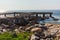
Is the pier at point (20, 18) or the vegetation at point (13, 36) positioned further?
the pier at point (20, 18)

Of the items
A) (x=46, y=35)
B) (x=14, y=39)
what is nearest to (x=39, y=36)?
(x=46, y=35)

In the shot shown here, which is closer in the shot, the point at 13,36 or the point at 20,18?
the point at 13,36

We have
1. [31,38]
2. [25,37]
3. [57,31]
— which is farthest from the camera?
[57,31]

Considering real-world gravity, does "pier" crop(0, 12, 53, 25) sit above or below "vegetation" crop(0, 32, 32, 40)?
below

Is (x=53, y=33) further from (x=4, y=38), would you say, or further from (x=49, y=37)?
(x=4, y=38)

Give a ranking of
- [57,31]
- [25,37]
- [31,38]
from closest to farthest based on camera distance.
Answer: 1. [31,38]
2. [25,37]
3. [57,31]

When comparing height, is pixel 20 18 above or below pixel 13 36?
below

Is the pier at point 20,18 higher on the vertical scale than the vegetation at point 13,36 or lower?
lower

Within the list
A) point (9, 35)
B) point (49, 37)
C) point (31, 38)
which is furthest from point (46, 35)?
point (9, 35)

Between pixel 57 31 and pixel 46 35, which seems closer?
pixel 46 35

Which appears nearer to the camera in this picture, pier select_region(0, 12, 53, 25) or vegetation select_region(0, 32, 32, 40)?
vegetation select_region(0, 32, 32, 40)

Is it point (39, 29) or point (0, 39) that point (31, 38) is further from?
point (39, 29)
